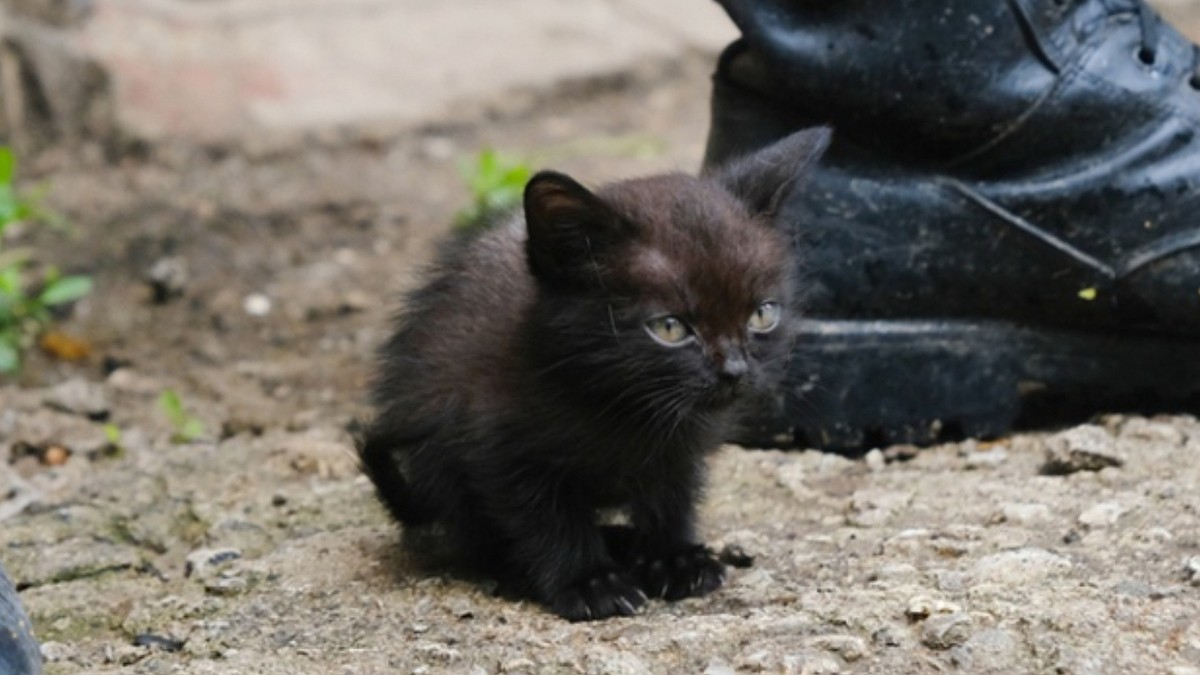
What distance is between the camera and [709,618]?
268 cm

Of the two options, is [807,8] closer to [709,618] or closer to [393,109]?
[709,618]

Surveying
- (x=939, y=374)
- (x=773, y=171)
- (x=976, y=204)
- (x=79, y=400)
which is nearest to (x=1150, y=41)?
(x=976, y=204)

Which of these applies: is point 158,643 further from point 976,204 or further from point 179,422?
point 976,204

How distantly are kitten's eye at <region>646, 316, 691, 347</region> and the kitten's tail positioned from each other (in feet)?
1.87

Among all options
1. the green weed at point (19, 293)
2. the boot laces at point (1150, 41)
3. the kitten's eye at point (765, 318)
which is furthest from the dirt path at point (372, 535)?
the boot laces at point (1150, 41)

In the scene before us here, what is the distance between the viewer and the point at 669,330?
8.93 feet

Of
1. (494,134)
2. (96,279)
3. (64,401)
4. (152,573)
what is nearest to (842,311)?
(152,573)

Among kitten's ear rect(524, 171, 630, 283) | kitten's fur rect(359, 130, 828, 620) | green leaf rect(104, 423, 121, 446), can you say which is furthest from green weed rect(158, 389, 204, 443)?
kitten's ear rect(524, 171, 630, 283)

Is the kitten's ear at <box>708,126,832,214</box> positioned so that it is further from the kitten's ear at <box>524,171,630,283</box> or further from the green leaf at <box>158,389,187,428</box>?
the green leaf at <box>158,389,187,428</box>

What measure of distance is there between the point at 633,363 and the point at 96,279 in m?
2.56

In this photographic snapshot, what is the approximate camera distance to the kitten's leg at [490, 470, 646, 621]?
9.34 feet

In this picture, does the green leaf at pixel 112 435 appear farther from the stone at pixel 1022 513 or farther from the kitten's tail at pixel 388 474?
the stone at pixel 1022 513

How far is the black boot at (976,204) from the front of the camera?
3348 millimetres

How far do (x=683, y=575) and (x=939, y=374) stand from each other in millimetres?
852
